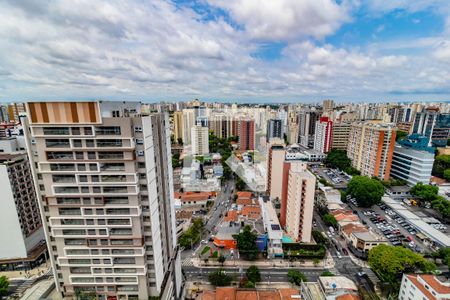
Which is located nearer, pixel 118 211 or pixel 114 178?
pixel 114 178

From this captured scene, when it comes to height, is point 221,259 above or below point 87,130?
below

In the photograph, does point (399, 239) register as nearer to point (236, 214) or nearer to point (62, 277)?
point (236, 214)

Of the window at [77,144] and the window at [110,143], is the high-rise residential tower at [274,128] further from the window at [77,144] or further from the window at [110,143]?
the window at [77,144]

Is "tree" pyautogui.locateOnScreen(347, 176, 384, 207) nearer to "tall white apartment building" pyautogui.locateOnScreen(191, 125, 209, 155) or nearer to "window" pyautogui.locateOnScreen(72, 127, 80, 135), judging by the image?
"window" pyautogui.locateOnScreen(72, 127, 80, 135)

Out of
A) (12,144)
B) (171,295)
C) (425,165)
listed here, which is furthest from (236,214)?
(425,165)

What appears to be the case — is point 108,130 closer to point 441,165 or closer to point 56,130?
point 56,130

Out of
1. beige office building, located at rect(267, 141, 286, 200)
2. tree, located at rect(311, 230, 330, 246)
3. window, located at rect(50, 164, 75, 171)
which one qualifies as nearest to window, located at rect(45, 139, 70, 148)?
window, located at rect(50, 164, 75, 171)

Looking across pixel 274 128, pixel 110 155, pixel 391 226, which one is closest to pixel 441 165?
pixel 391 226

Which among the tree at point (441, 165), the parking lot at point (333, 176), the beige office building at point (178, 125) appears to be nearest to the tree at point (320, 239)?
the parking lot at point (333, 176)
